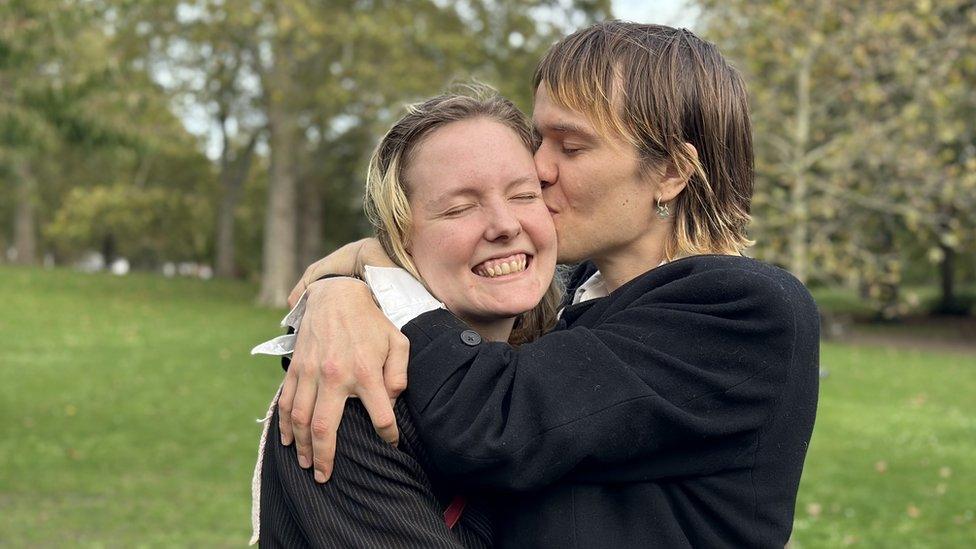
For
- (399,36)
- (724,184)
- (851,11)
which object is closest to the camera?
(724,184)

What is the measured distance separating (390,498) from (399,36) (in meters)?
22.3

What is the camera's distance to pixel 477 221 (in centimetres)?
214

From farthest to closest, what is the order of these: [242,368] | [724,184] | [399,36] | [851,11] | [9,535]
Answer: [399,36] → [242,368] → [851,11] → [9,535] → [724,184]

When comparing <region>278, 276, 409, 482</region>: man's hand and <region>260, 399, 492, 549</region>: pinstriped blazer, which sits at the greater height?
<region>278, 276, 409, 482</region>: man's hand

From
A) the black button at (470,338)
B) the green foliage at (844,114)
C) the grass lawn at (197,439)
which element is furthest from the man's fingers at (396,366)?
the green foliage at (844,114)

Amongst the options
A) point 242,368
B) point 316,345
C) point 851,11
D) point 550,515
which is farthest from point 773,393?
point 242,368

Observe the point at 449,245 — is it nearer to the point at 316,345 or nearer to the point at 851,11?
the point at 316,345

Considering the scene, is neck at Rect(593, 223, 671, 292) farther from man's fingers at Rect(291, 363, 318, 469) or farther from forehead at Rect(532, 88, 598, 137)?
man's fingers at Rect(291, 363, 318, 469)

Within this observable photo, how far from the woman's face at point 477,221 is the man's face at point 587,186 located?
6cm

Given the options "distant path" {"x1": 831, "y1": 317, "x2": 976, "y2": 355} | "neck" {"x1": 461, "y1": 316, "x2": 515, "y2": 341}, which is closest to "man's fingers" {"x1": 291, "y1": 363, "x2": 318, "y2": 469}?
"neck" {"x1": 461, "y1": 316, "x2": 515, "y2": 341}

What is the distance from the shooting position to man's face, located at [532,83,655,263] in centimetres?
220

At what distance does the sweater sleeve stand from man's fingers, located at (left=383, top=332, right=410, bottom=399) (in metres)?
0.02

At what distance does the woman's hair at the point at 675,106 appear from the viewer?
2164mm

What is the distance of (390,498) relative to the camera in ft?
6.36
